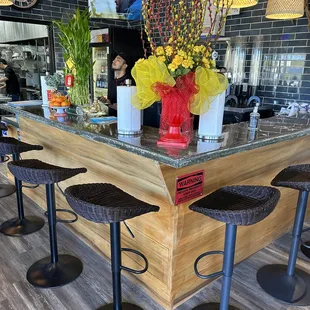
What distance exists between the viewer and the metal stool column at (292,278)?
196cm

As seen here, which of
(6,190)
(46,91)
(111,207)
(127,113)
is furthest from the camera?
(6,190)

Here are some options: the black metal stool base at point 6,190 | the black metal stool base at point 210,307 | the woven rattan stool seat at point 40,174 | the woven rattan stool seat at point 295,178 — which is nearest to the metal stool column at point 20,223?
the black metal stool base at point 6,190

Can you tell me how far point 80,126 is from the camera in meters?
2.03

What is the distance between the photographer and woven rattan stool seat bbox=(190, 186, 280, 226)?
1345 mm

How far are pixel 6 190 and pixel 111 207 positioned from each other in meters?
Answer: 2.70

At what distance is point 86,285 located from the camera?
2.06 metres

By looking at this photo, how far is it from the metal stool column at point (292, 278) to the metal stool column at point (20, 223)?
6.36 ft

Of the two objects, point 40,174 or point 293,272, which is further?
point 293,272

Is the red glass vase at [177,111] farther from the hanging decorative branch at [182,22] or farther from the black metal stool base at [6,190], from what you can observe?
the black metal stool base at [6,190]

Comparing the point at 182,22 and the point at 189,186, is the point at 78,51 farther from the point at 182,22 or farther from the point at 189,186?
the point at 189,186

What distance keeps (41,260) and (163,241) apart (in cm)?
107

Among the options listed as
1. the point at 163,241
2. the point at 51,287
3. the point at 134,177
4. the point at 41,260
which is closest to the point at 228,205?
the point at 163,241

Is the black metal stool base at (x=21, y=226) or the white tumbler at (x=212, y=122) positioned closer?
the white tumbler at (x=212, y=122)

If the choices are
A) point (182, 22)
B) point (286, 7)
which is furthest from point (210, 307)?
point (286, 7)
